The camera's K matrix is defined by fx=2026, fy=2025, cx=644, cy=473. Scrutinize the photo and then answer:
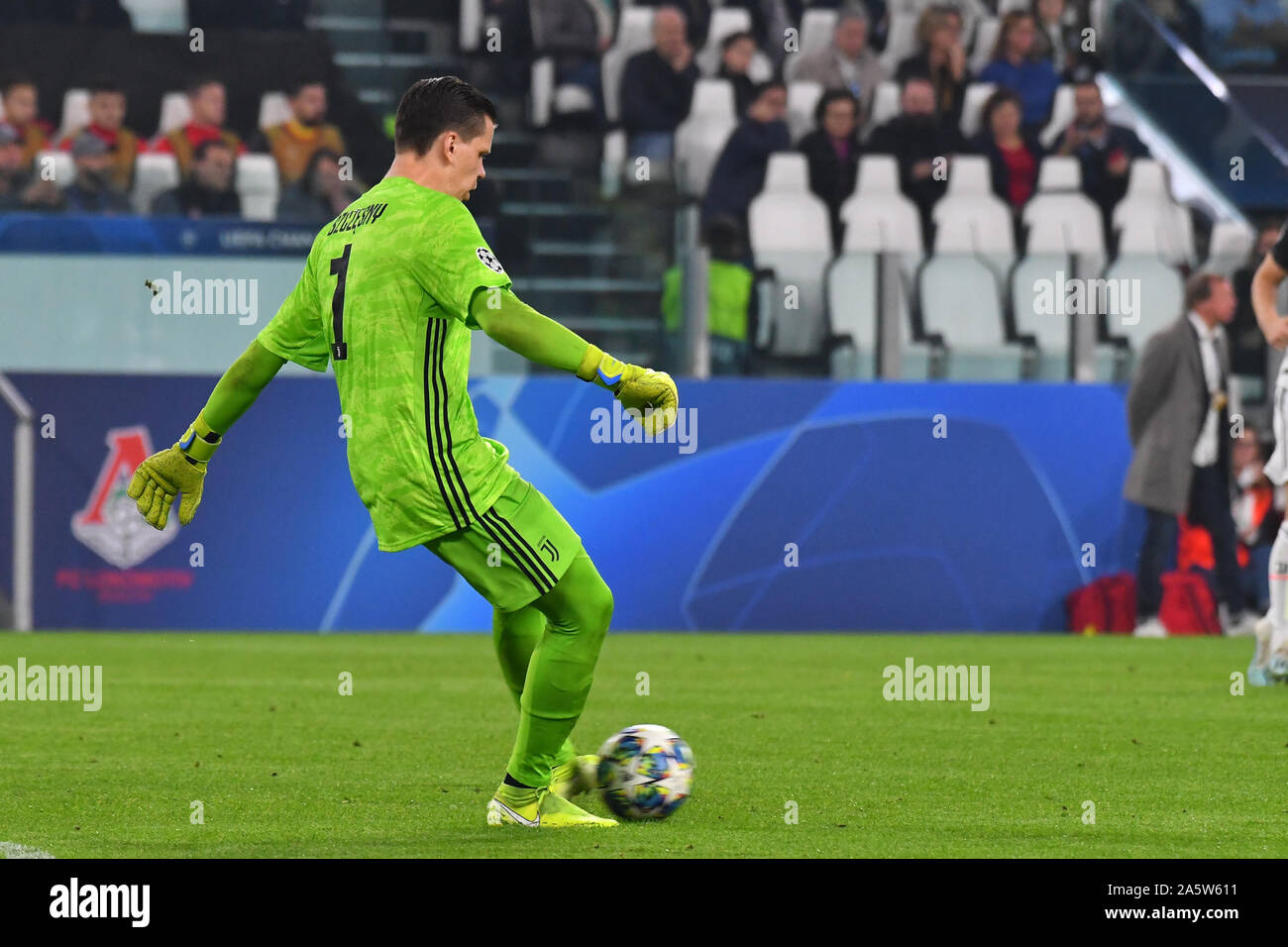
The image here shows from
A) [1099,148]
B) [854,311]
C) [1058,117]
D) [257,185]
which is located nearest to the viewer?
[854,311]

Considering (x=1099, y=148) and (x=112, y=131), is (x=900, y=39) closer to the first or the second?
(x=1099, y=148)

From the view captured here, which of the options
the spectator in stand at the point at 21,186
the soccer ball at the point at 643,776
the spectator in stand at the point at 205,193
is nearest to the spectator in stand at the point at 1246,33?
the spectator in stand at the point at 205,193

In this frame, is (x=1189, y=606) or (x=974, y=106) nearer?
(x=1189, y=606)

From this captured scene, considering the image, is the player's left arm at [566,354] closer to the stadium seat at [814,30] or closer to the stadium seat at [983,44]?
the stadium seat at [814,30]

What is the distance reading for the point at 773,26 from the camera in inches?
773

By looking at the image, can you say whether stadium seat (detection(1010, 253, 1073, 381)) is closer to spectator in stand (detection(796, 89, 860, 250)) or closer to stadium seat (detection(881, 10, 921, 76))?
A: spectator in stand (detection(796, 89, 860, 250))

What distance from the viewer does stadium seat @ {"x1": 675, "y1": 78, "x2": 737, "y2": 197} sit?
17078mm

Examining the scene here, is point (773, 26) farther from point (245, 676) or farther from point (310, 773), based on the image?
point (310, 773)

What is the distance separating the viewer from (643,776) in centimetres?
602

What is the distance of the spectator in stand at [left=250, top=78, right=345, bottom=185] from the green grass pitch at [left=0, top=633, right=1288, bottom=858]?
5.07 metres

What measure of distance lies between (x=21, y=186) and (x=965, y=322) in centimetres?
732

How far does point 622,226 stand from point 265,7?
498 cm

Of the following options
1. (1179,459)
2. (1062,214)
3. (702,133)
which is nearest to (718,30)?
(702,133)
